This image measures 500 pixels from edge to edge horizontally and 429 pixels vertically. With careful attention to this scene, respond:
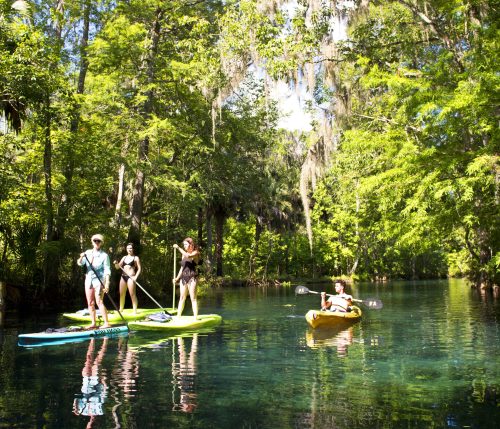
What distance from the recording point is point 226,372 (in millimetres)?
7441

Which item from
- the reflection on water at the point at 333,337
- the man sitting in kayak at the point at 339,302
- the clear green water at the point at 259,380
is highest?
the man sitting in kayak at the point at 339,302

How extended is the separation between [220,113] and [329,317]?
10.2 metres

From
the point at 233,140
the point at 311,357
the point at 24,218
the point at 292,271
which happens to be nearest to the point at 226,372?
the point at 311,357

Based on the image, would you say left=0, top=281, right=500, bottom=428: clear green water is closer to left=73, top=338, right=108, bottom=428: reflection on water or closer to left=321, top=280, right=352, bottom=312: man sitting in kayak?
left=73, top=338, right=108, bottom=428: reflection on water

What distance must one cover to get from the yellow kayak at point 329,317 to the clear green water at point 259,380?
0.53 m

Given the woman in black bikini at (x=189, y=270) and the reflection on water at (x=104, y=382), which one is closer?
→ the reflection on water at (x=104, y=382)

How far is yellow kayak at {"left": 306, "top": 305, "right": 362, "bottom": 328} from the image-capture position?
1246 cm

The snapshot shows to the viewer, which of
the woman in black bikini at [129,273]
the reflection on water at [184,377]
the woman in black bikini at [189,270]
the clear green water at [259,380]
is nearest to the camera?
the clear green water at [259,380]

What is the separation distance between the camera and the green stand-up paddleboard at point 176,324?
11961 millimetres

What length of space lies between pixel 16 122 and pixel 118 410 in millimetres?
11957

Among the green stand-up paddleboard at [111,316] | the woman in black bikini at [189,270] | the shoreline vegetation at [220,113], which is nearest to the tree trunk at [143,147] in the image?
the shoreline vegetation at [220,113]

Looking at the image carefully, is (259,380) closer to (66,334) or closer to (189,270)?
(66,334)

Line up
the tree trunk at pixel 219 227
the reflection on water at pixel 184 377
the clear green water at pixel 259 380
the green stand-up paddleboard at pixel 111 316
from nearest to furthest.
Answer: the clear green water at pixel 259 380, the reflection on water at pixel 184 377, the green stand-up paddleboard at pixel 111 316, the tree trunk at pixel 219 227

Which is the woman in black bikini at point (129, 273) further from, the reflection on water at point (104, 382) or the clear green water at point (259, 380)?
the reflection on water at point (104, 382)
